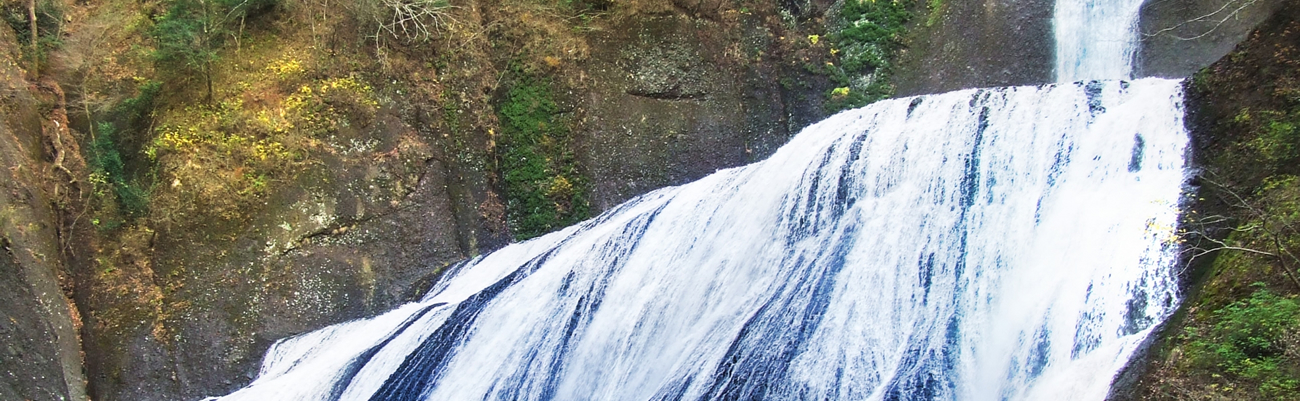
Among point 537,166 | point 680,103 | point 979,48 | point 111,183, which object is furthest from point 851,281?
point 111,183

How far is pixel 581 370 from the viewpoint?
6.90m

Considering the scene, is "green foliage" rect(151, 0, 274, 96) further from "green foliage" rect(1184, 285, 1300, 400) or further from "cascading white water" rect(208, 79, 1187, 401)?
"green foliage" rect(1184, 285, 1300, 400)

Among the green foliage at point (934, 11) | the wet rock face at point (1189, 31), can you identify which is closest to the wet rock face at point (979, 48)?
the green foliage at point (934, 11)

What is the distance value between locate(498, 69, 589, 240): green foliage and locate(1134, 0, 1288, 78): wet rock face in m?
6.85

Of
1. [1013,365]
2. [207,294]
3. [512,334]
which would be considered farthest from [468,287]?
[1013,365]

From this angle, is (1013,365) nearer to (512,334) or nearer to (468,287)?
(512,334)

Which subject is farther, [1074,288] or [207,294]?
[207,294]

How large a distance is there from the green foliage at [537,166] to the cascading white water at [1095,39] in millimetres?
6180

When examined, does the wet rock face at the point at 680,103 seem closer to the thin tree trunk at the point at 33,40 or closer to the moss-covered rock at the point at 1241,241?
the moss-covered rock at the point at 1241,241

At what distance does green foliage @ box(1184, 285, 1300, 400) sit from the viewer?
13.3ft

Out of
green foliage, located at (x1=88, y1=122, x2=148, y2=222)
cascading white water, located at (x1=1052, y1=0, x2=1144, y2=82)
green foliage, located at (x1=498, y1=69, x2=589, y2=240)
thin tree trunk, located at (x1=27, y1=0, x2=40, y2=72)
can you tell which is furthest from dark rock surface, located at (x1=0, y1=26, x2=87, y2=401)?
cascading white water, located at (x1=1052, y1=0, x2=1144, y2=82)

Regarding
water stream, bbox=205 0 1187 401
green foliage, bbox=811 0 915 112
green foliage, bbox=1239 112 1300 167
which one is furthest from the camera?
green foliage, bbox=811 0 915 112

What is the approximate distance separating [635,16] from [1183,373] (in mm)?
7176

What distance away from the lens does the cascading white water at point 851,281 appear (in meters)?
5.95
